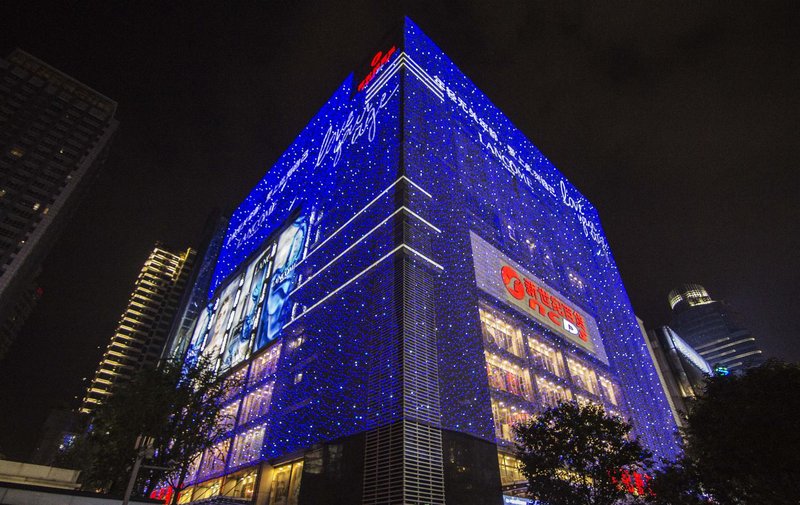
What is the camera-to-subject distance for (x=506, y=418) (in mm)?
21953

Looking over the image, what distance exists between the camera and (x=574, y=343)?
31094 millimetres

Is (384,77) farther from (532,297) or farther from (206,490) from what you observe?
(206,490)

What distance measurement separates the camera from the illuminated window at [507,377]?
74.4 ft

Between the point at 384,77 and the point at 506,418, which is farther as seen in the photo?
the point at 384,77

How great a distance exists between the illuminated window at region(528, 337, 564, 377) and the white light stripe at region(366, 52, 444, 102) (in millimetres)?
19664

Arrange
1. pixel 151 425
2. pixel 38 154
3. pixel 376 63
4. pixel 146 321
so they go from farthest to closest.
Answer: pixel 146 321
pixel 38 154
pixel 376 63
pixel 151 425

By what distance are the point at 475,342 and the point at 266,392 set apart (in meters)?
16.6

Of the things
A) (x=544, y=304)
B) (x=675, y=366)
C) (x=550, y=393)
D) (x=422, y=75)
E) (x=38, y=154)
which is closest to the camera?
(x=550, y=393)

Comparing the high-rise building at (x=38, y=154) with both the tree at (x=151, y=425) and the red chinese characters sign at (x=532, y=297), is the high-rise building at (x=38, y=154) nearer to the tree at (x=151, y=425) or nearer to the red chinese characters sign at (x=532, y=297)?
the tree at (x=151, y=425)

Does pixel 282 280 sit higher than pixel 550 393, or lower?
higher

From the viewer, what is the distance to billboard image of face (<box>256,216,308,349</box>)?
99.1 feet

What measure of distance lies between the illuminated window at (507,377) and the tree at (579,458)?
4.72 meters

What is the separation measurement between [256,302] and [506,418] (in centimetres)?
2408

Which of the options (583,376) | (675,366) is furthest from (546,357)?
(675,366)
